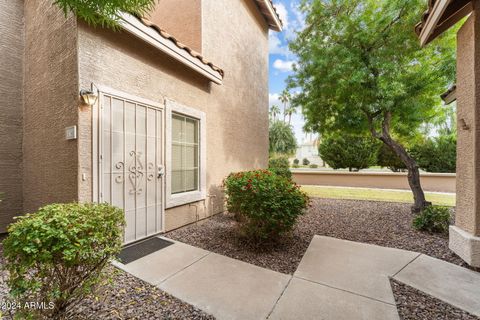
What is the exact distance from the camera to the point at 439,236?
4.70m

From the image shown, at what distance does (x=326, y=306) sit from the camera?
2564mm

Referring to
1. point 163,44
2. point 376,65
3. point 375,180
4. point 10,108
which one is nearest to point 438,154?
point 375,180

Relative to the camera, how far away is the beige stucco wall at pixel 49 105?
363 centimetres

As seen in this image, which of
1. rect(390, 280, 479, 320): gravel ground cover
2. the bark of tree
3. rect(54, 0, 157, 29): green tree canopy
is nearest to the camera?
rect(54, 0, 157, 29): green tree canopy

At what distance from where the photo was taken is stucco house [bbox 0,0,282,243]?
365 cm

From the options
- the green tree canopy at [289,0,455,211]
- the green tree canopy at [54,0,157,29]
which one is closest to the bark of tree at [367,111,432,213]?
the green tree canopy at [289,0,455,211]

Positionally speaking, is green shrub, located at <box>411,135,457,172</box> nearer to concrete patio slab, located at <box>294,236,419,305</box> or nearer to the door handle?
concrete patio slab, located at <box>294,236,419,305</box>

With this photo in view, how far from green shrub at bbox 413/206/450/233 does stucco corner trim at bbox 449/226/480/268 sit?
119cm

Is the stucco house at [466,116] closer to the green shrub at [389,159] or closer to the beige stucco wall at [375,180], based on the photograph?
the beige stucco wall at [375,180]

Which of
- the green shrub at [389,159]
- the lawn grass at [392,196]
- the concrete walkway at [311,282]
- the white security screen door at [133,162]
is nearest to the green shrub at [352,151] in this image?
the green shrub at [389,159]

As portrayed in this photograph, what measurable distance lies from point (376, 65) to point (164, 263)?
722 cm

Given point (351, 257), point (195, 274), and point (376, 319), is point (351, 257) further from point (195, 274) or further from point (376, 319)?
point (195, 274)

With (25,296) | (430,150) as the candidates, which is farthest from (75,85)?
(430,150)

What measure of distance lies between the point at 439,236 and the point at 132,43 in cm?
762
